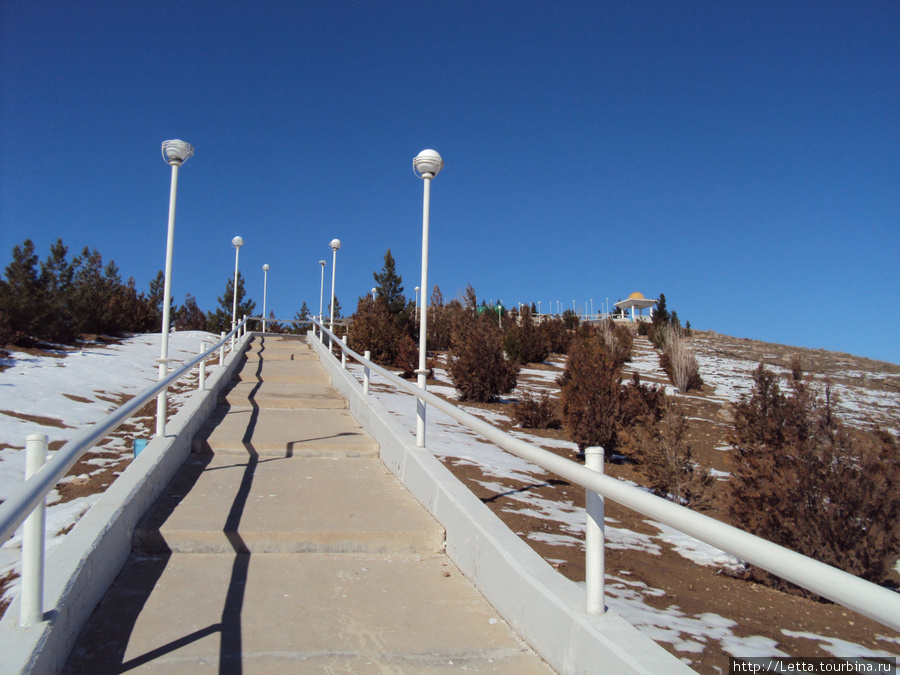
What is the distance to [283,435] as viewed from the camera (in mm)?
6887

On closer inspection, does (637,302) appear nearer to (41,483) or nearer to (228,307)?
(228,307)

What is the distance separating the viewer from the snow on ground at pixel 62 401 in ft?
18.1

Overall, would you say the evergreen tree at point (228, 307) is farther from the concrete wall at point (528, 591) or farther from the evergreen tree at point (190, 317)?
the concrete wall at point (528, 591)

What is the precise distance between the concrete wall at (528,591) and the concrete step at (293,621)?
12 cm

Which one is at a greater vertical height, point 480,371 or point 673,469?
point 480,371

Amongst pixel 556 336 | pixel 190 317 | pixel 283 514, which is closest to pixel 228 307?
pixel 190 317

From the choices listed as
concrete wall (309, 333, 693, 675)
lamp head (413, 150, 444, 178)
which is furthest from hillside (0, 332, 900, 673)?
lamp head (413, 150, 444, 178)

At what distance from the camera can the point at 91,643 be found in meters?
2.77

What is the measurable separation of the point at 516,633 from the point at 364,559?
1.31m

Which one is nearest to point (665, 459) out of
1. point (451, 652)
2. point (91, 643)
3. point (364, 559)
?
point (364, 559)

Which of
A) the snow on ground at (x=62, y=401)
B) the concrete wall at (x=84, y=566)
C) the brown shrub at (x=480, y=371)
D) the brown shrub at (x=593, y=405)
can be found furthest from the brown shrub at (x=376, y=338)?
the concrete wall at (x=84, y=566)

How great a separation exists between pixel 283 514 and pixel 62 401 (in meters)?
8.57

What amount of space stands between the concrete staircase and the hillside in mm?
1145

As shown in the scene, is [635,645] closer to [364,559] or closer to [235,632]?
[235,632]
